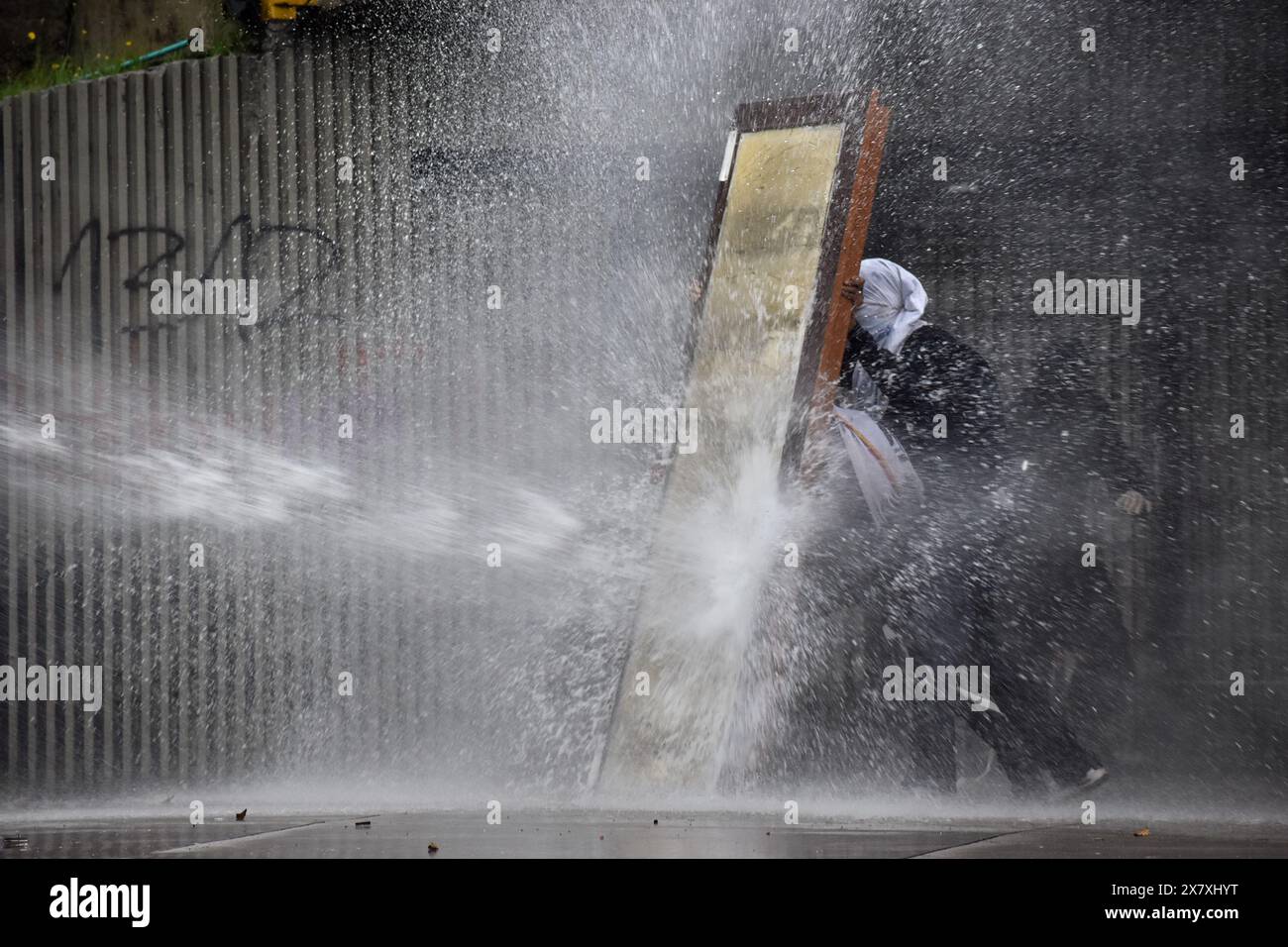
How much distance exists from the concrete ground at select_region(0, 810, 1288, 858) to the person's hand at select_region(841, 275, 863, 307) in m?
2.25

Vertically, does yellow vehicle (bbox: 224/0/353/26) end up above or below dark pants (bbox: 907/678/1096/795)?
above

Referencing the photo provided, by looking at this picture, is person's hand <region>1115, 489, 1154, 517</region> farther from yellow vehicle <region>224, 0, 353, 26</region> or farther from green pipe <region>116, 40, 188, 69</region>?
green pipe <region>116, 40, 188, 69</region>

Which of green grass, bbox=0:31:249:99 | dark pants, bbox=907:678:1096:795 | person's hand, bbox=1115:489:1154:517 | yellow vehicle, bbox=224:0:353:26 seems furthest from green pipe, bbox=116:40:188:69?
person's hand, bbox=1115:489:1154:517

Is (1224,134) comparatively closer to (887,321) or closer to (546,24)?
(887,321)

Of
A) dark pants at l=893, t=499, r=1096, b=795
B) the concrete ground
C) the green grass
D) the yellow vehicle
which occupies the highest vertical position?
the yellow vehicle

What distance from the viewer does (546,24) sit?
623 cm

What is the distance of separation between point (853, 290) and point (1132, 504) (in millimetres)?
1746

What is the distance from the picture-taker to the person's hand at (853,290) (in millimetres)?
5527

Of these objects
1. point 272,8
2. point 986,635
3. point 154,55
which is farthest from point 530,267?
point 986,635

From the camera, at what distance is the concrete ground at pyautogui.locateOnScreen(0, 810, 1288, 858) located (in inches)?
158

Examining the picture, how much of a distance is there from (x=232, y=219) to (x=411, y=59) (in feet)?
3.94

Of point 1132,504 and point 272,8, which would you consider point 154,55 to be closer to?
point 272,8

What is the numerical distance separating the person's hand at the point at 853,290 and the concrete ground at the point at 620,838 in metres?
2.25

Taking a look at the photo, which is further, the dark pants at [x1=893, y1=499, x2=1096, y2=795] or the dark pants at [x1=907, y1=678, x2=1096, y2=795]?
the dark pants at [x1=893, y1=499, x2=1096, y2=795]
